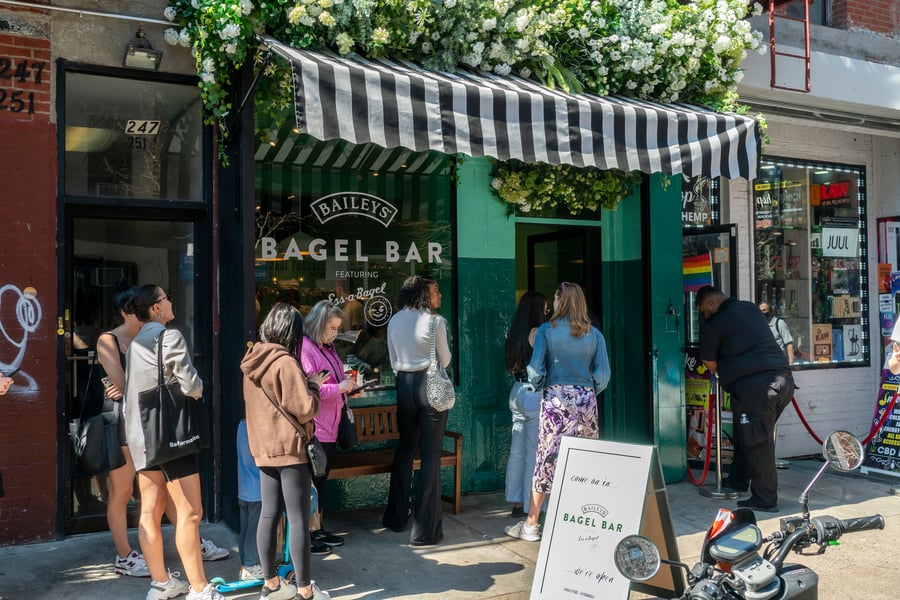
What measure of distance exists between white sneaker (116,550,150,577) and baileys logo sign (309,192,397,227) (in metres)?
2.98

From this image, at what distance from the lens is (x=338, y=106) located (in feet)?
16.4

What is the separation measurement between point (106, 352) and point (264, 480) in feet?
4.10

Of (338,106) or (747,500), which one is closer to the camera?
(338,106)

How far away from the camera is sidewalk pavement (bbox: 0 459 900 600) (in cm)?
509

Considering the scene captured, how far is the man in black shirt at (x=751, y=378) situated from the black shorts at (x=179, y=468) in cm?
457

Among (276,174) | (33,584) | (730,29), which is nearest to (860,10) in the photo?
(730,29)

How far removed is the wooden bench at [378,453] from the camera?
6410mm

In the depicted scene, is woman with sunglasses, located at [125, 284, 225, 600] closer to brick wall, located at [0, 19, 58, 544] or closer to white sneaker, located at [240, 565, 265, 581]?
white sneaker, located at [240, 565, 265, 581]

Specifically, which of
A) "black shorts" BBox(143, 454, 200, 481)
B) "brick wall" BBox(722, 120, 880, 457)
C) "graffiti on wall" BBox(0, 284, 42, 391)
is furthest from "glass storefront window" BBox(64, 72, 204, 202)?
"brick wall" BBox(722, 120, 880, 457)

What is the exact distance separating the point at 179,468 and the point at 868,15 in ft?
30.0

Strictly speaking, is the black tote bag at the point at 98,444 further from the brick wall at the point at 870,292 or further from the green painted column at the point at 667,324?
the brick wall at the point at 870,292

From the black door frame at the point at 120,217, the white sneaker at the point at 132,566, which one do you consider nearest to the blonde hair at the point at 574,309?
the black door frame at the point at 120,217

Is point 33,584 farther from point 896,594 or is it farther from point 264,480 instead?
point 896,594

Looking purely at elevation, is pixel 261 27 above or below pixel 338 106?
above
